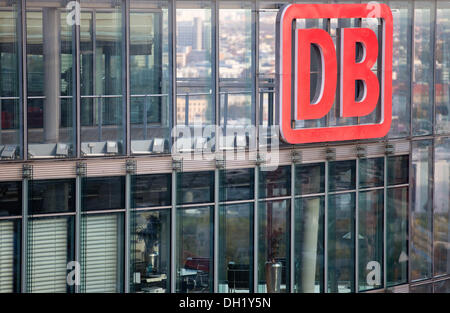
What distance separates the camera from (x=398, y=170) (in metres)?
18.4

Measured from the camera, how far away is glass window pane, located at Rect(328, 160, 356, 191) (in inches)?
689

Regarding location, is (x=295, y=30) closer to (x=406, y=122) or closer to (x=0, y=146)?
(x=406, y=122)

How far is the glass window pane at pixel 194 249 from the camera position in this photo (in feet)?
53.1

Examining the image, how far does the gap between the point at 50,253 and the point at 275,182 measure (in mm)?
4737

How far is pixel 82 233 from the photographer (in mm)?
15234

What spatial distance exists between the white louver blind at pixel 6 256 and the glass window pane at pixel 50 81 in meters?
1.36

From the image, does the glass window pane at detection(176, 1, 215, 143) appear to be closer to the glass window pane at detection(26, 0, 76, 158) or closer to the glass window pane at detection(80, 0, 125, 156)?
the glass window pane at detection(80, 0, 125, 156)

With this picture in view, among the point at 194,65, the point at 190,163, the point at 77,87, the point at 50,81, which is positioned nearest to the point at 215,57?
the point at 194,65

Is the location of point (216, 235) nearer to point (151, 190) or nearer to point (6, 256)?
point (151, 190)

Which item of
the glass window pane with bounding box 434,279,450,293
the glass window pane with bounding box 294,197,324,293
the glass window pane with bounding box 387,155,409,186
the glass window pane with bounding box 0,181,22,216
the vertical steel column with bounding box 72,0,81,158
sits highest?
the vertical steel column with bounding box 72,0,81,158

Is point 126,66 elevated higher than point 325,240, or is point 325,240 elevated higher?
point 126,66

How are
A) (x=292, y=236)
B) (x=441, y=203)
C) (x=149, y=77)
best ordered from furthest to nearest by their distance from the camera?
(x=441, y=203) < (x=292, y=236) < (x=149, y=77)

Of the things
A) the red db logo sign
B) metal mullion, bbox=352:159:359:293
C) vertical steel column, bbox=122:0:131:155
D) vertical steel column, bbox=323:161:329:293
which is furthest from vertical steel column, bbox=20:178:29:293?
metal mullion, bbox=352:159:359:293

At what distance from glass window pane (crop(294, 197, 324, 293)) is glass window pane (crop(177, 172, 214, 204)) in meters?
2.01
